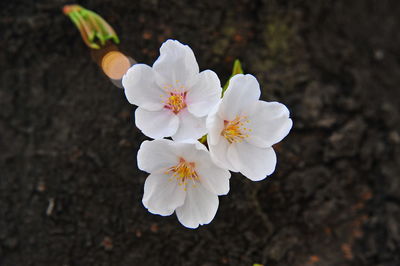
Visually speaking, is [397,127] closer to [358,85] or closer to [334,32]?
[358,85]

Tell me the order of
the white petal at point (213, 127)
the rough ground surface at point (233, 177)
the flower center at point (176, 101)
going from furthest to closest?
the rough ground surface at point (233, 177) < the flower center at point (176, 101) < the white petal at point (213, 127)

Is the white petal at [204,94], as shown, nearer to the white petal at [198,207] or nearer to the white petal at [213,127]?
the white petal at [213,127]

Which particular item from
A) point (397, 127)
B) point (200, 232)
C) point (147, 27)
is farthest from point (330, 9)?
point (200, 232)

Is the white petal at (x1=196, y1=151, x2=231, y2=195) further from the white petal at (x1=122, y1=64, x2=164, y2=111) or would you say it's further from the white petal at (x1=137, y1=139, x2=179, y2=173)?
the white petal at (x1=122, y1=64, x2=164, y2=111)

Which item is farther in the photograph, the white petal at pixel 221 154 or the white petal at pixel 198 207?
Result: the white petal at pixel 198 207

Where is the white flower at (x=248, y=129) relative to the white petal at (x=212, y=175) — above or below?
above

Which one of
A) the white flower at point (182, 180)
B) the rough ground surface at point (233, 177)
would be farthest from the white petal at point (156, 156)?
the rough ground surface at point (233, 177)

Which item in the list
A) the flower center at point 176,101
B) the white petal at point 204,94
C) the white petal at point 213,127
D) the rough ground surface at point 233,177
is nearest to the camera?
the white petal at point 213,127
